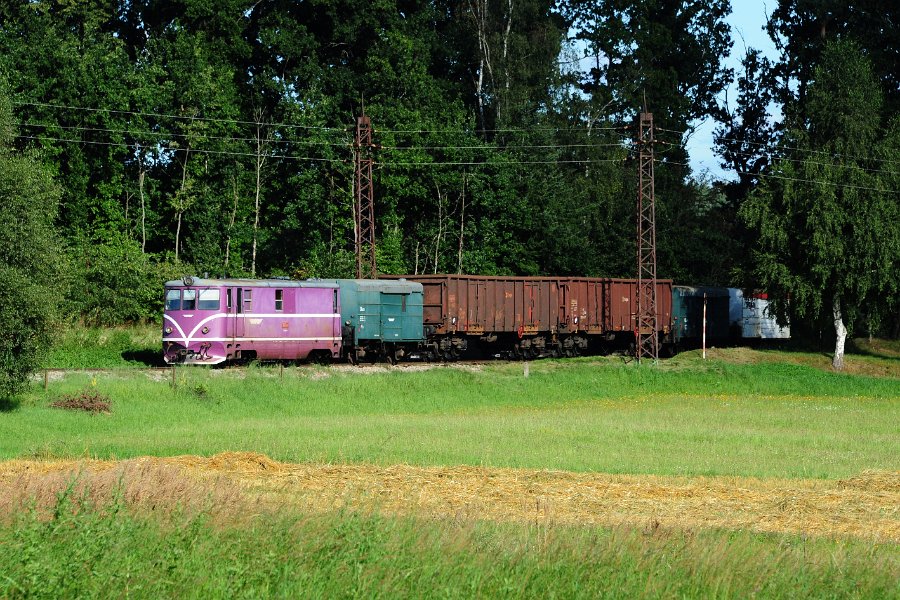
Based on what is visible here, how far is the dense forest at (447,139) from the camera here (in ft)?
190

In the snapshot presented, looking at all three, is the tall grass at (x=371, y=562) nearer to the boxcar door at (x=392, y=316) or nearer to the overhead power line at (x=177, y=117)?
the boxcar door at (x=392, y=316)

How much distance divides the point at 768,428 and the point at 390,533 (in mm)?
23016

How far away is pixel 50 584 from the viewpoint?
1010cm

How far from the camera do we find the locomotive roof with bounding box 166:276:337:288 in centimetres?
4191

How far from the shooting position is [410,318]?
4700 cm

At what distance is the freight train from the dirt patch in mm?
19651

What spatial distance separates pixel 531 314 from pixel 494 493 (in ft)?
109

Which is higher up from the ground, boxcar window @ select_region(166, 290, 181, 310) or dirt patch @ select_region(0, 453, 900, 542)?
boxcar window @ select_region(166, 290, 181, 310)

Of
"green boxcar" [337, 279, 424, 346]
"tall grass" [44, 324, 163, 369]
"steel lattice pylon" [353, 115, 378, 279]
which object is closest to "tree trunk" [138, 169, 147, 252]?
"tall grass" [44, 324, 163, 369]

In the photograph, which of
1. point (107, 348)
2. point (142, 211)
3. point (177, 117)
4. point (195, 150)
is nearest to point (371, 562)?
point (107, 348)

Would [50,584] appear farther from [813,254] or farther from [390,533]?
[813,254]

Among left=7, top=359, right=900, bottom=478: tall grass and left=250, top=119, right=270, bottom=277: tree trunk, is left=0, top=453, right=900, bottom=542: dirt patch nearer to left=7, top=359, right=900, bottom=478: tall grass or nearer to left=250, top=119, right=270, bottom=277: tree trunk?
left=7, top=359, right=900, bottom=478: tall grass

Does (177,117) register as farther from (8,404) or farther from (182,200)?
(8,404)

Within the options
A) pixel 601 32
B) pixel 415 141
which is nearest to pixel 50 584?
pixel 415 141
